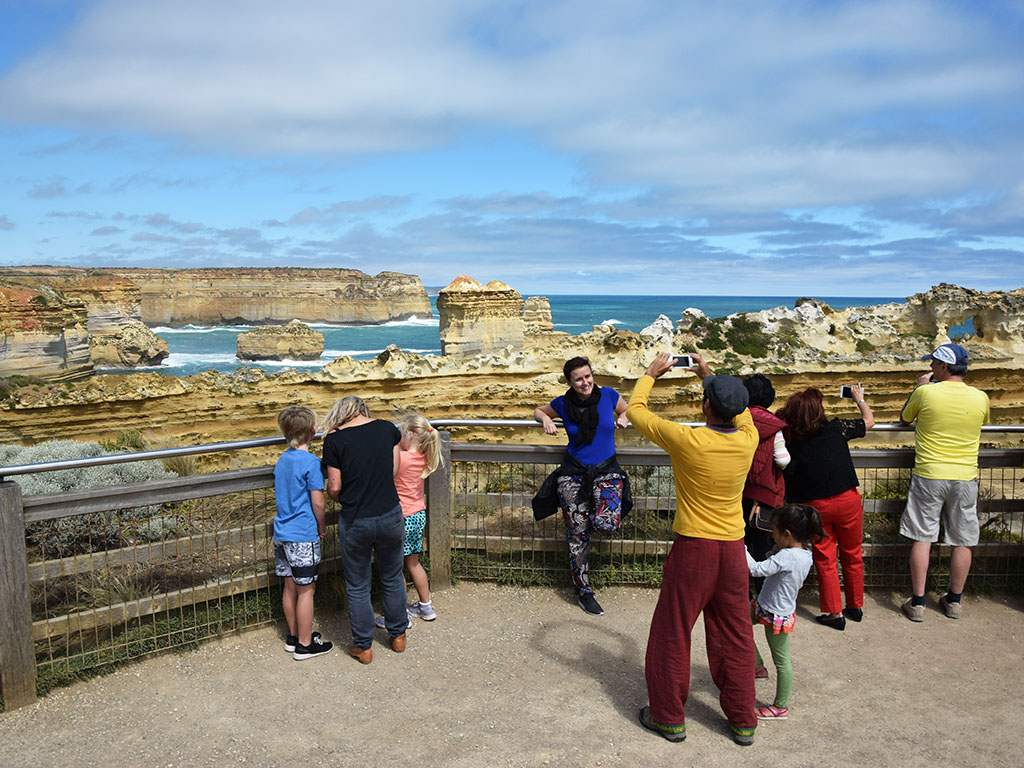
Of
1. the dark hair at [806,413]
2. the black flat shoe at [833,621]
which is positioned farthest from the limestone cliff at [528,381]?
the dark hair at [806,413]

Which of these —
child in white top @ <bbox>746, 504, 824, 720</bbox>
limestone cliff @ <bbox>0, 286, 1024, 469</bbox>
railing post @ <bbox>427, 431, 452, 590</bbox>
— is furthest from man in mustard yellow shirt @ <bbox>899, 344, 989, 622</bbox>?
limestone cliff @ <bbox>0, 286, 1024, 469</bbox>

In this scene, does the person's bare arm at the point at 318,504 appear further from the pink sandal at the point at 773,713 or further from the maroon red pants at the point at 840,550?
the maroon red pants at the point at 840,550

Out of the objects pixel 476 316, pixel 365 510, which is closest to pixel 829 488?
pixel 365 510

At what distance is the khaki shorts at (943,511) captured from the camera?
5160 mm

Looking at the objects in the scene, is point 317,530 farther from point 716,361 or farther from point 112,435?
point 716,361

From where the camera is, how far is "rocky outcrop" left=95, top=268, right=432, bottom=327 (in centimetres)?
12738

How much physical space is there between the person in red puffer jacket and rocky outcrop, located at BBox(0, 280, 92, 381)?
27.9 m

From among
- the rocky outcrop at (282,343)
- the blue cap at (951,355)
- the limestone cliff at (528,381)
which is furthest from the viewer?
the rocky outcrop at (282,343)

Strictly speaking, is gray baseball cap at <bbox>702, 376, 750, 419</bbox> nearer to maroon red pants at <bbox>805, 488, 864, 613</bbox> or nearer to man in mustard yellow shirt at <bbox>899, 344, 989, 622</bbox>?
maroon red pants at <bbox>805, 488, 864, 613</bbox>

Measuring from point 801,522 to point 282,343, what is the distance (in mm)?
84622

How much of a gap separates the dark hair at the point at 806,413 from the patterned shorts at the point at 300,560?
3210 millimetres

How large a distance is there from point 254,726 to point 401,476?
1.75 meters

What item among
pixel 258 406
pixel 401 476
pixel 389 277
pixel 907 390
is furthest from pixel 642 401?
pixel 389 277

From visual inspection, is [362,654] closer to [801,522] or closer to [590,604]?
[590,604]
